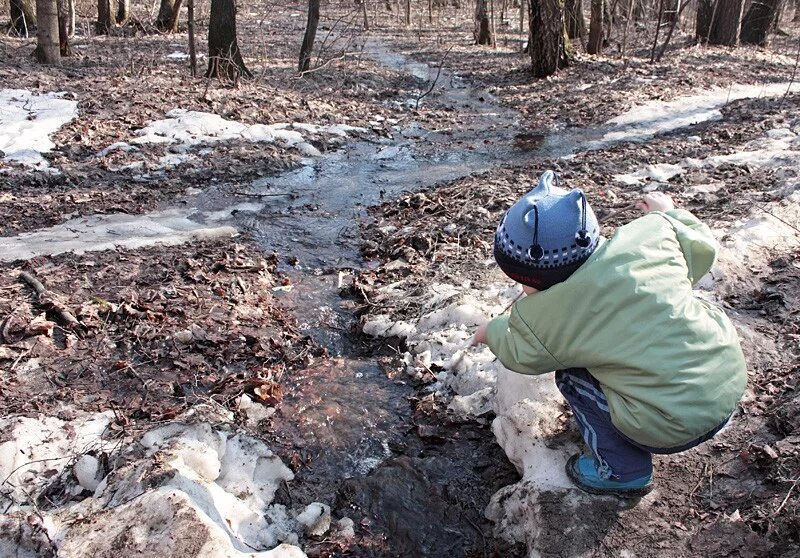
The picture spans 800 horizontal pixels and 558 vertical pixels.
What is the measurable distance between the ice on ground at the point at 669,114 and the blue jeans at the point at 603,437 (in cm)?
721

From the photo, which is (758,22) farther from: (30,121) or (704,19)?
(30,121)

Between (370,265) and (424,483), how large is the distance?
2.83m

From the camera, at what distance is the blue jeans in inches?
107

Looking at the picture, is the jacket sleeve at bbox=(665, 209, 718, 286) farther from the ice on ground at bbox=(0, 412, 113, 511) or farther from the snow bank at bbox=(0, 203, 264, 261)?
the snow bank at bbox=(0, 203, 264, 261)

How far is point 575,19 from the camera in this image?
1812 cm

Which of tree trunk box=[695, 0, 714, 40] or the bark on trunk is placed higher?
tree trunk box=[695, 0, 714, 40]

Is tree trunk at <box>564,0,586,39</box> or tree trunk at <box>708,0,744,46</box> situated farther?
tree trunk at <box>708,0,744,46</box>

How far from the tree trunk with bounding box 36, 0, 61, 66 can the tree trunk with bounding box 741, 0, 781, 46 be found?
17.7 meters

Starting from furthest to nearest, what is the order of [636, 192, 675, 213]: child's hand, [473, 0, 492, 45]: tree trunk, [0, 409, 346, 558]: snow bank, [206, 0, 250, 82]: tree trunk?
[473, 0, 492, 45]: tree trunk → [206, 0, 250, 82]: tree trunk → [636, 192, 675, 213]: child's hand → [0, 409, 346, 558]: snow bank

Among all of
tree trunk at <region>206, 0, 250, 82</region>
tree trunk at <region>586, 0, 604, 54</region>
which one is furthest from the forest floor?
tree trunk at <region>586, 0, 604, 54</region>

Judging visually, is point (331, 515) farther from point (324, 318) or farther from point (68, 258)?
point (68, 258)

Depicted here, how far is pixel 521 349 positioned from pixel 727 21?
18.3 m

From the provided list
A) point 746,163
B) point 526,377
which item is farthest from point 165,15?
point 526,377

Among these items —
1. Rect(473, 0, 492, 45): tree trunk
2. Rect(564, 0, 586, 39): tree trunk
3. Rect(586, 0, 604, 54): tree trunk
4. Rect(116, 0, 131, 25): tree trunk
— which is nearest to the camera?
Rect(586, 0, 604, 54): tree trunk
